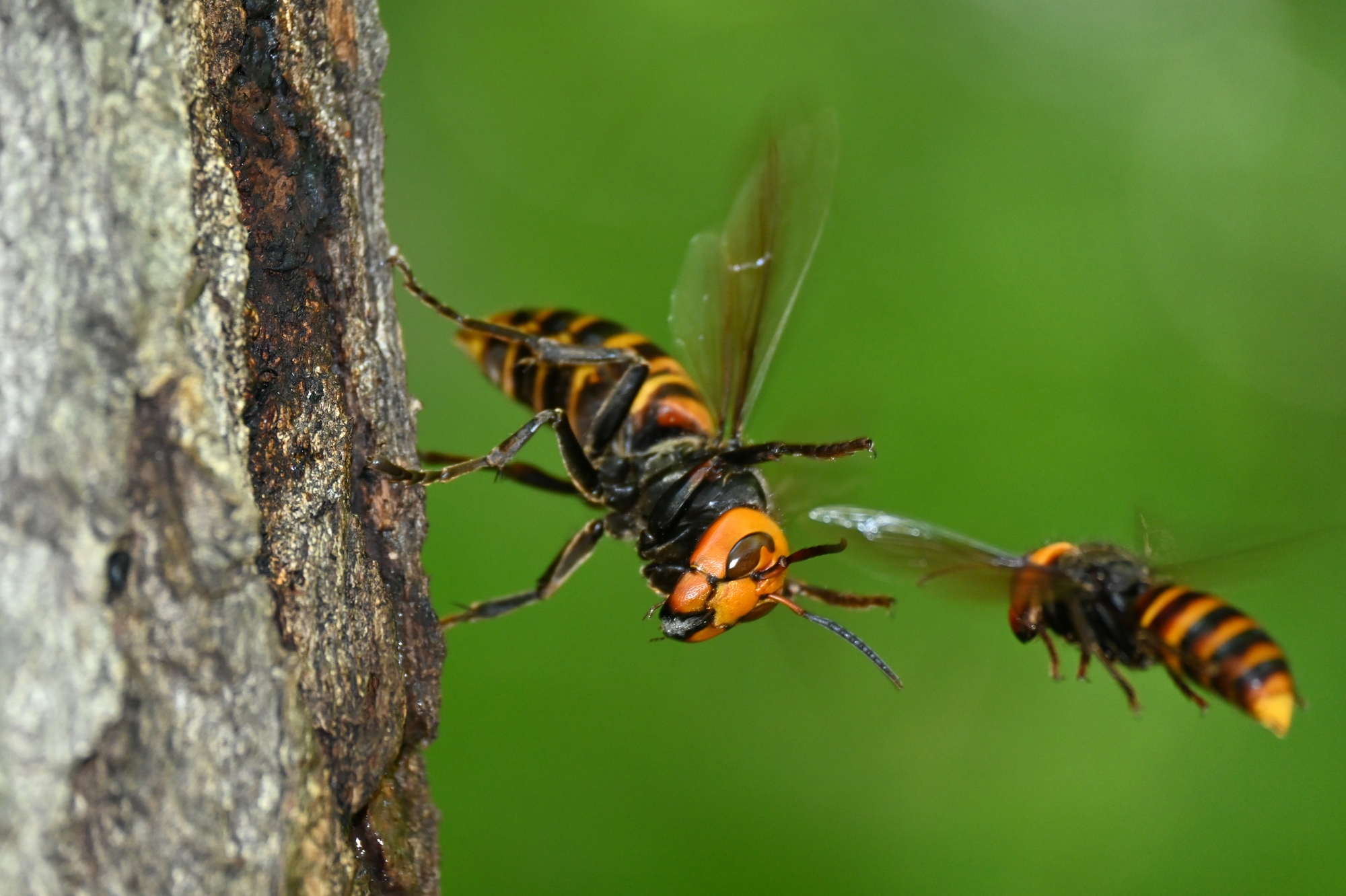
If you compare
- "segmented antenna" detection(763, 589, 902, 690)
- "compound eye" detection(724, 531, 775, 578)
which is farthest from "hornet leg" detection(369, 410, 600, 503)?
"segmented antenna" detection(763, 589, 902, 690)

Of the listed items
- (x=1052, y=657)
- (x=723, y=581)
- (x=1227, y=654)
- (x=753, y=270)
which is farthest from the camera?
(x=1052, y=657)

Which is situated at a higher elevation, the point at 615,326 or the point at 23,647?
the point at 615,326

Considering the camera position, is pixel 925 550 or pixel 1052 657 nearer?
pixel 925 550

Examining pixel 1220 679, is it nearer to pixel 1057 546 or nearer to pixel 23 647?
pixel 1057 546

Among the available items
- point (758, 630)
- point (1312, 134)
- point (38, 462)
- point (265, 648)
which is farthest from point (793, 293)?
point (1312, 134)

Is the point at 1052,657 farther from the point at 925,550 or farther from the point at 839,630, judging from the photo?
the point at 839,630

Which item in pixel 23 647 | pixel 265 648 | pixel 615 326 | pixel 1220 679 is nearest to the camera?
pixel 23 647

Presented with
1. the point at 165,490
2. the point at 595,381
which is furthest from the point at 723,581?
the point at 165,490
